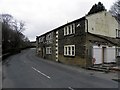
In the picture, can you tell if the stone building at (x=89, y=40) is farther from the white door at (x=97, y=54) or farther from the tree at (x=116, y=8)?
the tree at (x=116, y=8)

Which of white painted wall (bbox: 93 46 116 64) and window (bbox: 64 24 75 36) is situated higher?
window (bbox: 64 24 75 36)

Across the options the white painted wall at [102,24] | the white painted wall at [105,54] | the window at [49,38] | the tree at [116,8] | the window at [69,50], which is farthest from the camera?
the tree at [116,8]

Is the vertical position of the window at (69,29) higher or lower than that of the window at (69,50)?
higher

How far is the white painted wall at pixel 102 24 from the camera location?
26300 mm

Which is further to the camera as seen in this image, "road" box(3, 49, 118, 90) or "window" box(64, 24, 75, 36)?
"window" box(64, 24, 75, 36)

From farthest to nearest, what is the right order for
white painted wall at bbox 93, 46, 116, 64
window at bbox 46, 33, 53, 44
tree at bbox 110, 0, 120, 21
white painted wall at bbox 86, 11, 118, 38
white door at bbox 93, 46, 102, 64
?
tree at bbox 110, 0, 120, 21
window at bbox 46, 33, 53, 44
white painted wall at bbox 86, 11, 118, 38
white painted wall at bbox 93, 46, 116, 64
white door at bbox 93, 46, 102, 64

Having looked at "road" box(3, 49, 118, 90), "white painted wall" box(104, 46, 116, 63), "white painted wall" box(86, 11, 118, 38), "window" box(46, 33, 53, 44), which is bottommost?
"road" box(3, 49, 118, 90)

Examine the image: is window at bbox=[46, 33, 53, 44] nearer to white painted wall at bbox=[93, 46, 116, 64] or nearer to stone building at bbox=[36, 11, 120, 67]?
stone building at bbox=[36, 11, 120, 67]

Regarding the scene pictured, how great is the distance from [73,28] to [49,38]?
12297 mm

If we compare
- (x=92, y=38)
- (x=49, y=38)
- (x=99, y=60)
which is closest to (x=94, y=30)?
(x=92, y=38)

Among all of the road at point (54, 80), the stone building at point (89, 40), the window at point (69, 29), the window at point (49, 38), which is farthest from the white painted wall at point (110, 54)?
the window at point (49, 38)

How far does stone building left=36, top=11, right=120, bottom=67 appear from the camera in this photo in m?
25.3

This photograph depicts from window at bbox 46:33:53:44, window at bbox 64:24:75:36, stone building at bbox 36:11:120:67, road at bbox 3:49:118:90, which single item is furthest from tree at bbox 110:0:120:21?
road at bbox 3:49:118:90

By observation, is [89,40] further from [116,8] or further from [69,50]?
[116,8]
